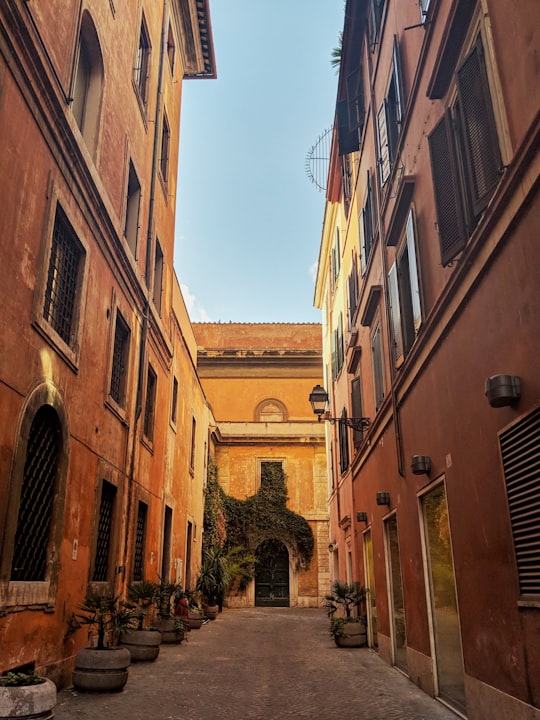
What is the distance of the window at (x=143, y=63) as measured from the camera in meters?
13.1

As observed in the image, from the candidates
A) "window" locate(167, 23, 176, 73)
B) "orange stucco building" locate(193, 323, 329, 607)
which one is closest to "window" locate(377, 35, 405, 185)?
"window" locate(167, 23, 176, 73)

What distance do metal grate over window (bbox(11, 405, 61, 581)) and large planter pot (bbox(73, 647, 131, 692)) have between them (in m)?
1.23

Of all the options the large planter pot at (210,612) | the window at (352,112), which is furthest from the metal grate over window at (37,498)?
the large planter pot at (210,612)

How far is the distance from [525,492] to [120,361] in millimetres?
8203

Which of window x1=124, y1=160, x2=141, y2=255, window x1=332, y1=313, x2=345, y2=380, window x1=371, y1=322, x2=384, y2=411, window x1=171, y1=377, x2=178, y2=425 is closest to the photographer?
window x1=371, y1=322, x2=384, y2=411

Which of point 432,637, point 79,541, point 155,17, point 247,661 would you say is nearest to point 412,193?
point 432,637

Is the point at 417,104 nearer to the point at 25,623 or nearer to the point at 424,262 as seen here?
the point at 424,262

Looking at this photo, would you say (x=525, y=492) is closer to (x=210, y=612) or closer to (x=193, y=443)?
(x=210, y=612)

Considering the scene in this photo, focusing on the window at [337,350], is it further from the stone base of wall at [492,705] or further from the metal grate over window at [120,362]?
the stone base of wall at [492,705]

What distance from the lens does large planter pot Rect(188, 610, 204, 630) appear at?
16328 millimetres

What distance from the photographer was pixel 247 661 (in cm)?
1099

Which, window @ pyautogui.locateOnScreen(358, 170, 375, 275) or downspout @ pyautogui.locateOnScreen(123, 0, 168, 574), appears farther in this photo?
window @ pyautogui.locateOnScreen(358, 170, 375, 275)

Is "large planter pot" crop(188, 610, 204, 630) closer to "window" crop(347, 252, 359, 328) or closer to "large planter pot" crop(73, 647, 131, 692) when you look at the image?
"window" crop(347, 252, 359, 328)

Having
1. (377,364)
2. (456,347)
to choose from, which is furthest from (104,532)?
(456,347)
